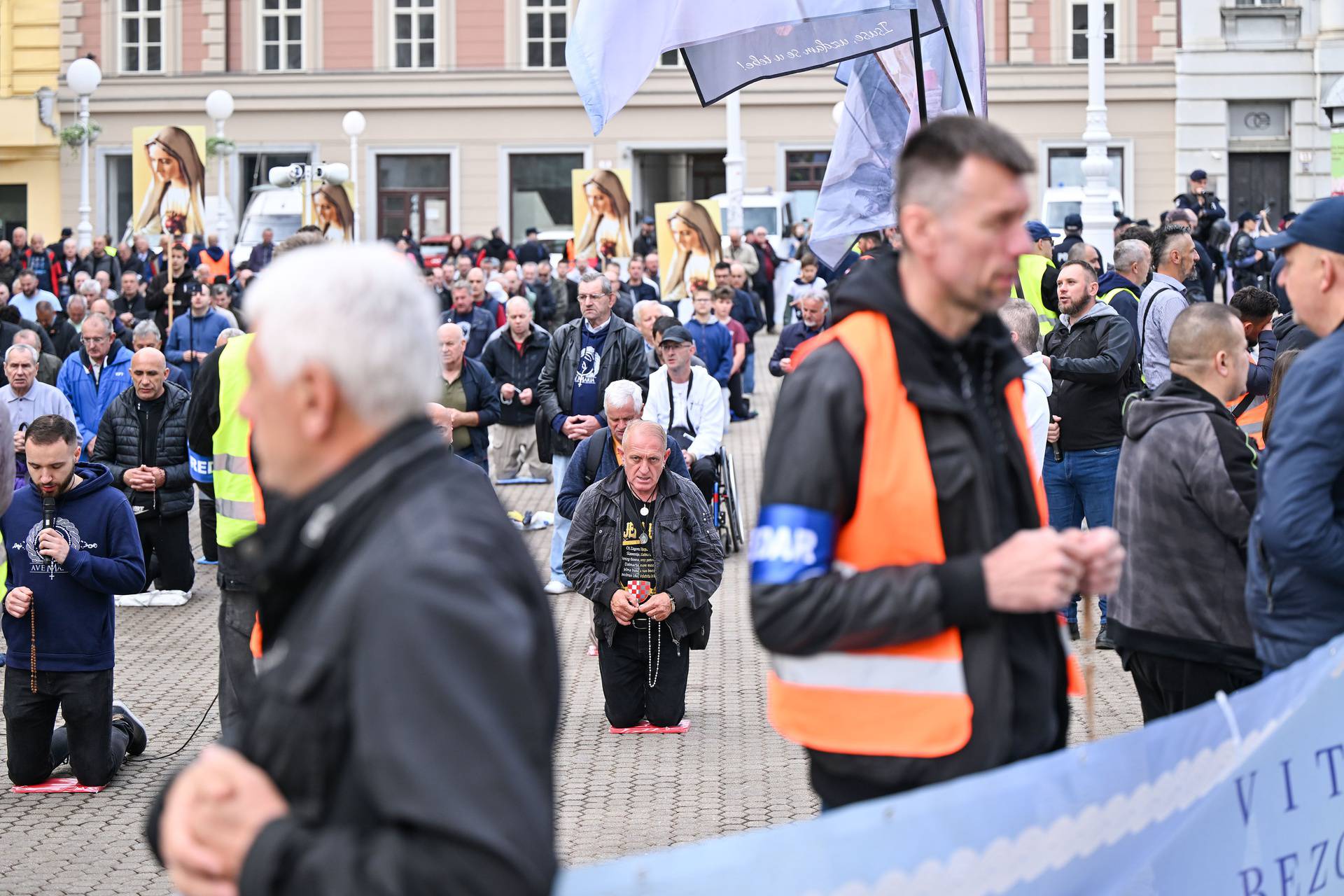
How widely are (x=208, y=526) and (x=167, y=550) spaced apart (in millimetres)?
1108

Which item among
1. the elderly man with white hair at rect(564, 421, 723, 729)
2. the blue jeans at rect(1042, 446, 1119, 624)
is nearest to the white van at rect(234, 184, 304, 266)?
the blue jeans at rect(1042, 446, 1119, 624)

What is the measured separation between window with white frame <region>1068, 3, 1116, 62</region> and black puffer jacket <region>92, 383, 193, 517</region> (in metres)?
35.1

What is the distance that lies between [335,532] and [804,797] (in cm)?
577

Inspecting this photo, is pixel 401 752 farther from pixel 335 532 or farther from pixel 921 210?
pixel 921 210

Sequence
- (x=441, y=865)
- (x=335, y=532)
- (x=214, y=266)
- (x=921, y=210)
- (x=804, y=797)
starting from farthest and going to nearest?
(x=214, y=266)
(x=804, y=797)
(x=921, y=210)
(x=335, y=532)
(x=441, y=865)

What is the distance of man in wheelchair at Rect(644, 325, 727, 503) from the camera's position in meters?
13.0

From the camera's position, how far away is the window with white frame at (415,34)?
1837 inches

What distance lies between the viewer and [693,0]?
686 centimetres

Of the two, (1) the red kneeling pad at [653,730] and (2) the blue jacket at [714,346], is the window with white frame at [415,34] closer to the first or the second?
(2) the blue jacket at [714,346]

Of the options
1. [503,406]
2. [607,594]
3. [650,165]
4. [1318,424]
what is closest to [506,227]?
[650,165]

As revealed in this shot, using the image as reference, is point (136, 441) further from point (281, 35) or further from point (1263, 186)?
point (281, 35)

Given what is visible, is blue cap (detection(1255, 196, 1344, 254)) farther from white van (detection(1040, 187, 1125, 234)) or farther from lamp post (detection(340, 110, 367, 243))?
white van (detection(1040, 187, 1125, 234))

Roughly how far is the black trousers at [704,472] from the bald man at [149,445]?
351cm

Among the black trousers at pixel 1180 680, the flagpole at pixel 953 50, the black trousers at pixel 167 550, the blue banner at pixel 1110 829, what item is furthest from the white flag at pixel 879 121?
the black trousers at pixel 167 550
